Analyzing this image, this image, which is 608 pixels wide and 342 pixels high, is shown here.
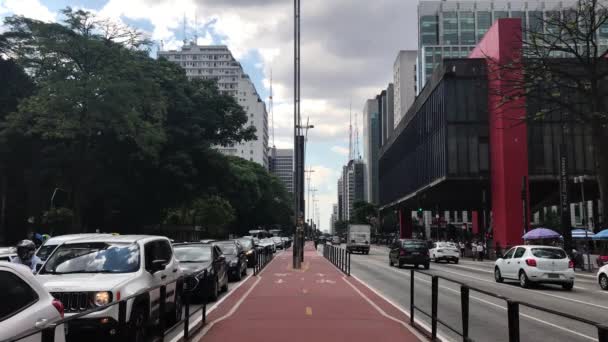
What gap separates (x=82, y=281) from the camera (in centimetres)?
879

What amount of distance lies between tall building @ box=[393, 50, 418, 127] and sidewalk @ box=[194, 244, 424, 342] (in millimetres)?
135691

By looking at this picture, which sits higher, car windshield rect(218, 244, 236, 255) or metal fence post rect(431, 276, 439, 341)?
car windshield rect(218, 244, 236, 255)

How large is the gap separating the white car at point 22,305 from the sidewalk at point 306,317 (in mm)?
4330

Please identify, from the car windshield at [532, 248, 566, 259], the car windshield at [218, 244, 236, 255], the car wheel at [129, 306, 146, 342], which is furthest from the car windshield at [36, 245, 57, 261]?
the car windshield at [532, 248, 566, 259]

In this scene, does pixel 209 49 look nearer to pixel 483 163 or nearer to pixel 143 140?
pixel 483 163

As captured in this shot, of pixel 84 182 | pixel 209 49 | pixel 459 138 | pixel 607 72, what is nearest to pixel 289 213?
pixel 209 49

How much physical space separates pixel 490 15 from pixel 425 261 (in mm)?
115959

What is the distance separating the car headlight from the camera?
840cm

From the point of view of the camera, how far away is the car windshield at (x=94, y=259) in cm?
973

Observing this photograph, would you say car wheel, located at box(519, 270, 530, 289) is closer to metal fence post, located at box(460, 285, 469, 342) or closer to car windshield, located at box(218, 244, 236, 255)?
car windshield, located at box(218, 244, 236, 255)

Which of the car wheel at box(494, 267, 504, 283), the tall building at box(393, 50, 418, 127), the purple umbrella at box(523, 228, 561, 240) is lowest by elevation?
the car wheel at box(494, 267, 504, 283)

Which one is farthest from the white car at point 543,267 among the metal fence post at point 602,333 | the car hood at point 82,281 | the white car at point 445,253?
the white car at point 445,253

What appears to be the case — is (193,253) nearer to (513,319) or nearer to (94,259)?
(94,259)

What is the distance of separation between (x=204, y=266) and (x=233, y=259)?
23.1 feet
